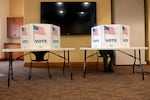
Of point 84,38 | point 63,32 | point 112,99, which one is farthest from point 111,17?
point 112,99

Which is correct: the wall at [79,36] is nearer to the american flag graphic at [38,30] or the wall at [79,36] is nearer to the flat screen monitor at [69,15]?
the flat screen monitor at [69,15]

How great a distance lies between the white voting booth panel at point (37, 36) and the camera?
11.4ft

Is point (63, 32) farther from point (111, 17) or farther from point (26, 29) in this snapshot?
point (26, 29)

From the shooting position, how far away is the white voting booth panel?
11.4 ft

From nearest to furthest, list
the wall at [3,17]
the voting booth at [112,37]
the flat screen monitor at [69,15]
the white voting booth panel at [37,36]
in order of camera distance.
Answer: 1. the white voting booth panel at [37,36]
2. the voting booth at [112,37]
3. the flat screen monitor at [69,15]
4. the wall at [3,17]

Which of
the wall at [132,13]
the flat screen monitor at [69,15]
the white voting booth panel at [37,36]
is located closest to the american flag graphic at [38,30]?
the white voting booth panel at [37,36]

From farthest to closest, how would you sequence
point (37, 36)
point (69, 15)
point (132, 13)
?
point (132, 13) → point (69, 15) → point (37, 36)

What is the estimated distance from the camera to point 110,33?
12.2 ft

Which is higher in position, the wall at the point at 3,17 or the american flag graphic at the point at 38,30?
the wall at the point at 3,17

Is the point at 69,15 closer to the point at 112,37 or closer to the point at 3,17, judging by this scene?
the point at 112,37

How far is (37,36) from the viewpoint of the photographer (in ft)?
11.4

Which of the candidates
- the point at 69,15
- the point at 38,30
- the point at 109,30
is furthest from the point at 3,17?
the point at 109,30

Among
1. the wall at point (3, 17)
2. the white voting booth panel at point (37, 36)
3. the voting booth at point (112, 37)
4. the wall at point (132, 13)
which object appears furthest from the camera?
the wall at point (3, 17)

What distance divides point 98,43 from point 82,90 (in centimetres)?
120
